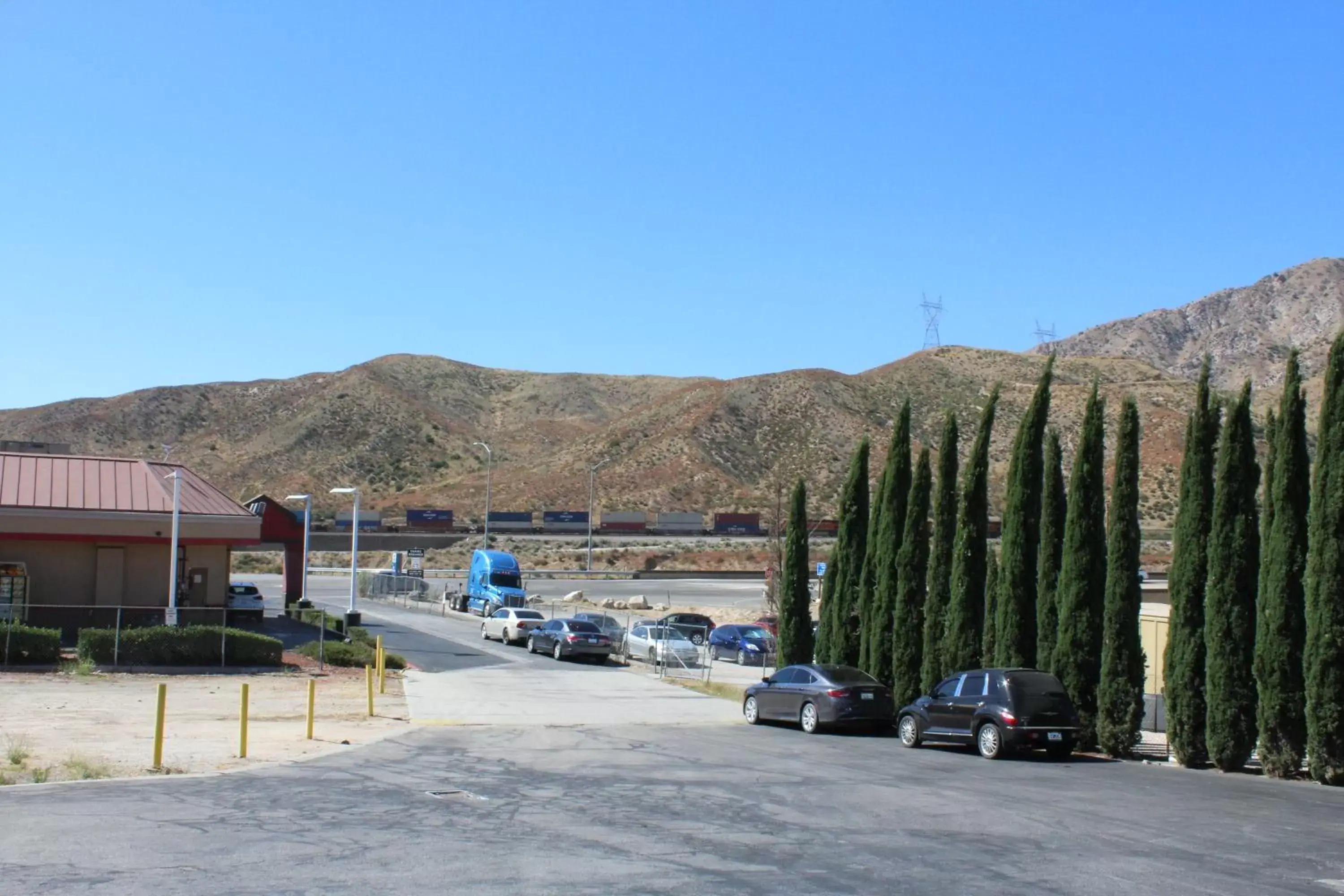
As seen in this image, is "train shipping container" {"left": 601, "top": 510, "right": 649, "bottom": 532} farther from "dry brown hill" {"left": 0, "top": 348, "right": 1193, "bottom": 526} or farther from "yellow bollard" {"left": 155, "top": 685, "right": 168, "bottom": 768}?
"yellow bollard" {"left": 155, "top": 685, "right": 168, "bottom": 768}

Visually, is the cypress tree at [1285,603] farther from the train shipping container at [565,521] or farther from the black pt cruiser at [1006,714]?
the train shipping container at [565,521]

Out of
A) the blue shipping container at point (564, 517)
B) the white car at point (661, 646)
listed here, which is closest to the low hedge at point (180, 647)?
the white car at point (661, 646)

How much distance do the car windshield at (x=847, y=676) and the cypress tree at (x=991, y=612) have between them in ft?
6.99

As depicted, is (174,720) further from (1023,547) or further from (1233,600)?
(1233,600)

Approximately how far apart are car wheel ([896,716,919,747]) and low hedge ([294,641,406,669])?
16.0 metres

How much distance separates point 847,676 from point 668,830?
40.1ft

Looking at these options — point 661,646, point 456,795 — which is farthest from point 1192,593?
point 661,646

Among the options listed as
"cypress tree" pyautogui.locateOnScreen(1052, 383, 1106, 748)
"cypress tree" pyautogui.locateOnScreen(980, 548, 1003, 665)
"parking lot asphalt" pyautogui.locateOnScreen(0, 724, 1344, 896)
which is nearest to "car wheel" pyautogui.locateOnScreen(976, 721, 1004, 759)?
"parking lot asphalt" pyautogui.locateOnScreen(0, 724, 1344, 896)

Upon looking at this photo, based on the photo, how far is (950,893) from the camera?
32.1ft

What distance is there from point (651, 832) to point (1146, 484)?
9996 centimetres

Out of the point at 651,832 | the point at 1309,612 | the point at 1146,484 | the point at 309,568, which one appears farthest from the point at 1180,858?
the point at 1146,484

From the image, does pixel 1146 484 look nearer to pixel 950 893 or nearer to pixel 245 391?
pixel 950 893

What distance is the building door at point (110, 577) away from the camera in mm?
36719

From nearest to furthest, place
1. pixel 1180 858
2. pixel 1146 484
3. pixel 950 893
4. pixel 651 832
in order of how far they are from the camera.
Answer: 1. pixel 950 893
2. pixel 1180 858
3. pixel 651 832
4. pixel 1146 484
